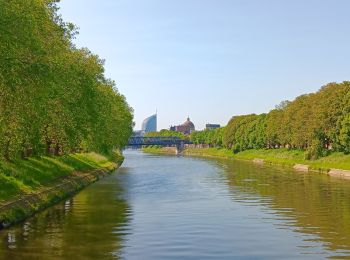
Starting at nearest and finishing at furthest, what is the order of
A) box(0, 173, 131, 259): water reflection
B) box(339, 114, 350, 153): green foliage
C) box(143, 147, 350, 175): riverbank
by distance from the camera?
1. box(0, 173, 131, 259): water reflection
2. box(143, 147, 350, 175): riverbank
3. box(339, 114, 350, 153): green foliage

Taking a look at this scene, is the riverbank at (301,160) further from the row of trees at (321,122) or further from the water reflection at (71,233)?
the water reflection at (71,233)

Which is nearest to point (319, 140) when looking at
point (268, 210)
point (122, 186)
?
point (122, 186)

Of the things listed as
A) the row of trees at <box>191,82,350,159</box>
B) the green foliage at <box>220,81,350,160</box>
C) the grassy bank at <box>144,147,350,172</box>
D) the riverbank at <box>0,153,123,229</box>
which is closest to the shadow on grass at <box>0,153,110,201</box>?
the riverbank at <box>0,153,123,229</box>

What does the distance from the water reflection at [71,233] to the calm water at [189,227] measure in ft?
0.17

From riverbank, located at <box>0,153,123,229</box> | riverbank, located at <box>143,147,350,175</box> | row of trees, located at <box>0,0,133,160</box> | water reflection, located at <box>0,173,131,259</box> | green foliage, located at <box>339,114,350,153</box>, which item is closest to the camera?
water reflection, located at <box>0,173,131,259</box>

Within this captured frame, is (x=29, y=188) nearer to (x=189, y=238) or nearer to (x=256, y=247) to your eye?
(x=189, y=238)

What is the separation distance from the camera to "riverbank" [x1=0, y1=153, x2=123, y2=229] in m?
40.5

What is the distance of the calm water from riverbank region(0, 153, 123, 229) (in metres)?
1.30

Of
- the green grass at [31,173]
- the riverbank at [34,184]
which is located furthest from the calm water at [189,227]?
the green grass at [31,173]

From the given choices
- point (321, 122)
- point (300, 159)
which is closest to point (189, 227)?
point (321, 122)

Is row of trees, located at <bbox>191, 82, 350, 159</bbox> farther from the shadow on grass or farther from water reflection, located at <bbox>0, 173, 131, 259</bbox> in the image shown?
water reflection, located at <bbox>0, 173, 131, 259</bbox>

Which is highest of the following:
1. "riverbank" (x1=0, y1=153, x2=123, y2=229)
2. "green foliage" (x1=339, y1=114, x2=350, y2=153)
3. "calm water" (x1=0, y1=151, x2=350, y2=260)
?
"green foliage" (x1=339, y1=114, x2=350, y2=153)

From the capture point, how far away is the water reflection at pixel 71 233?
94.3 feet

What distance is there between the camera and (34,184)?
176 feet
